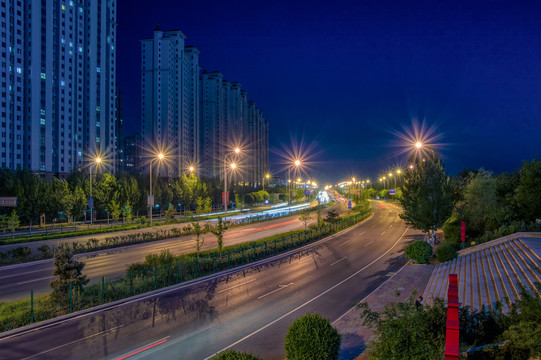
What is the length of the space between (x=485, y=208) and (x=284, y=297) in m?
23.8

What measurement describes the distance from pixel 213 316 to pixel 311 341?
6497 millimetres

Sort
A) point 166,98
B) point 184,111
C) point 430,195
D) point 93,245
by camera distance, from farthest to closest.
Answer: point 184,111, point 166,98, point 93,245, point 430,195

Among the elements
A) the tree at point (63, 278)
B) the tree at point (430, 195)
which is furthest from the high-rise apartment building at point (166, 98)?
the tree at point (63, 278)

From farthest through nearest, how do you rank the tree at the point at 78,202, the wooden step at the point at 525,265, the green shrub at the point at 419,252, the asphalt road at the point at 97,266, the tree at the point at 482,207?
the tree at the point at 78,202, the tree at the point at 482,207, the green shrub at the point at 419,252, the asphalt road at the point at 97,266, the wooden step at the point at 525,265

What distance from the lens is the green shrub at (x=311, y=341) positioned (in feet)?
28.1

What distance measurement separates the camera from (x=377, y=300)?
15.7 m

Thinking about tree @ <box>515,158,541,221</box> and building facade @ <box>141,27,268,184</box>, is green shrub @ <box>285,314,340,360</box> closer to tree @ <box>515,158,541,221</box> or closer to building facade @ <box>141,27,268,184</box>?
tree @ <box>515,158,541,221</box>

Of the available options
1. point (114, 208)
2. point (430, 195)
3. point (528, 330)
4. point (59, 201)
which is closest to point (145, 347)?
point (528, 330)

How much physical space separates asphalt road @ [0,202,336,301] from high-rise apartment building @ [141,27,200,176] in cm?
9467

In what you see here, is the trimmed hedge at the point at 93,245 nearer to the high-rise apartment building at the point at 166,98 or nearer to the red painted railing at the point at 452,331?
the red painted railing at the point at 452,331

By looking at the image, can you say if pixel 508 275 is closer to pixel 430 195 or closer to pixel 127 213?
pixel 430 195

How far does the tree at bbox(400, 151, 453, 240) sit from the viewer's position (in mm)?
26438

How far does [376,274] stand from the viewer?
68.8 ft

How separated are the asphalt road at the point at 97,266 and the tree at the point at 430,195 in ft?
54.3
